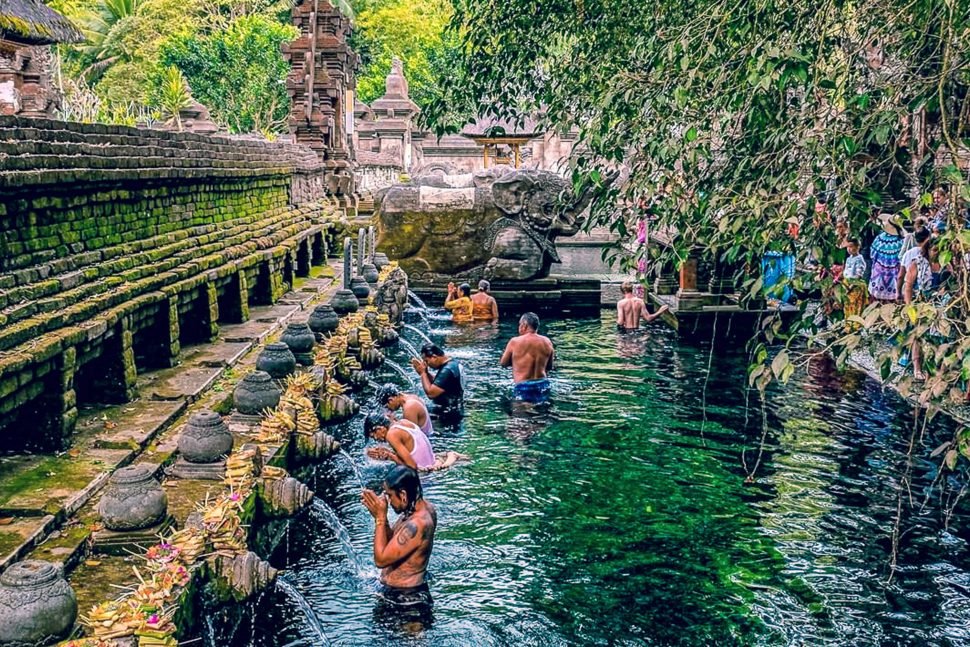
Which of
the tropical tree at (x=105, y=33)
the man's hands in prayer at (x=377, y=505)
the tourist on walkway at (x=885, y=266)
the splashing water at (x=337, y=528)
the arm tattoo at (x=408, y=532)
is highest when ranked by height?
the tropical tree at (x=105, y=33)

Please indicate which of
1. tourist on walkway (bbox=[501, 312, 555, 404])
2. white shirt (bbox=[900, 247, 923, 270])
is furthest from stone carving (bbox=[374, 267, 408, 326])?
white shirt (bbox=[900, 247, 923, 270])

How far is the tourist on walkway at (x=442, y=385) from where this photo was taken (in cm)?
1214

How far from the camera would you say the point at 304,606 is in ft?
22.6

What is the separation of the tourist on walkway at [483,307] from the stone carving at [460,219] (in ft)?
8.61

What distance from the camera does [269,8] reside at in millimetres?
48688

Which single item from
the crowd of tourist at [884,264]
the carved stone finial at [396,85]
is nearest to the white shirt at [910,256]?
the crowd of tourist at [884,264]

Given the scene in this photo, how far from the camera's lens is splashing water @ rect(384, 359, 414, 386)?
1423 cm

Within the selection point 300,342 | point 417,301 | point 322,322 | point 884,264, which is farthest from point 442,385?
point 417,301

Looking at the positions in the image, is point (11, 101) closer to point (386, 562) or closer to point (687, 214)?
point (386, 562)

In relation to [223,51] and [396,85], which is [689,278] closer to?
[396,85]

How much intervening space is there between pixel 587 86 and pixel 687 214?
7.16 feet

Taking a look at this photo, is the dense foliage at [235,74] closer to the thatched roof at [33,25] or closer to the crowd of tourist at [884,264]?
the thatched roof at [33,25]

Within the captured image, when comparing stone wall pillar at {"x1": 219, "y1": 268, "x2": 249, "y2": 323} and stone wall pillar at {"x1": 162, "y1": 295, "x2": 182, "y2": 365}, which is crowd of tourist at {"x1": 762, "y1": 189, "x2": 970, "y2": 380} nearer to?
stone wall pillar at {"x1": 162, "y1": 295, "x2": 182, "y2": 365}

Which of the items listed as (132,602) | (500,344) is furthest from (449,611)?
(500,344)
